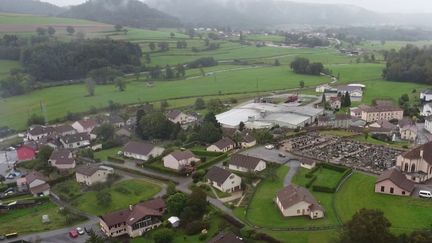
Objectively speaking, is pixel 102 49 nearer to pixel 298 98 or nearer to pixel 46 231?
pixel 298 98

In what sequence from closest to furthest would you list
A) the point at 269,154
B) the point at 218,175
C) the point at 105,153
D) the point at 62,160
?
the point at 218,175 < the point at 269,154 < the point at 62,160 < the point at 105,153

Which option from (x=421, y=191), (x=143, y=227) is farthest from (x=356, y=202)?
(x=143, y=227)

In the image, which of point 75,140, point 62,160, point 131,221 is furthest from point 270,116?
point 131,221

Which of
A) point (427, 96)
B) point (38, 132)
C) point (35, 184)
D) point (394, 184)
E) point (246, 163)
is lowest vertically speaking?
point (35, 184)

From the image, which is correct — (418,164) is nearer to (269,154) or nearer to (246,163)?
(269,154)

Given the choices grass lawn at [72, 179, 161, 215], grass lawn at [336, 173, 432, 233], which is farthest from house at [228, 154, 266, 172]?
grass lawn at [336, 173, 432, 233]

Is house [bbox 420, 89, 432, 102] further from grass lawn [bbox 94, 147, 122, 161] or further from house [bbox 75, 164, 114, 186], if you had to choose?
house [bbox 75, 164, 114, 186]

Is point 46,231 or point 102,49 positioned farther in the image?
point 102,49
